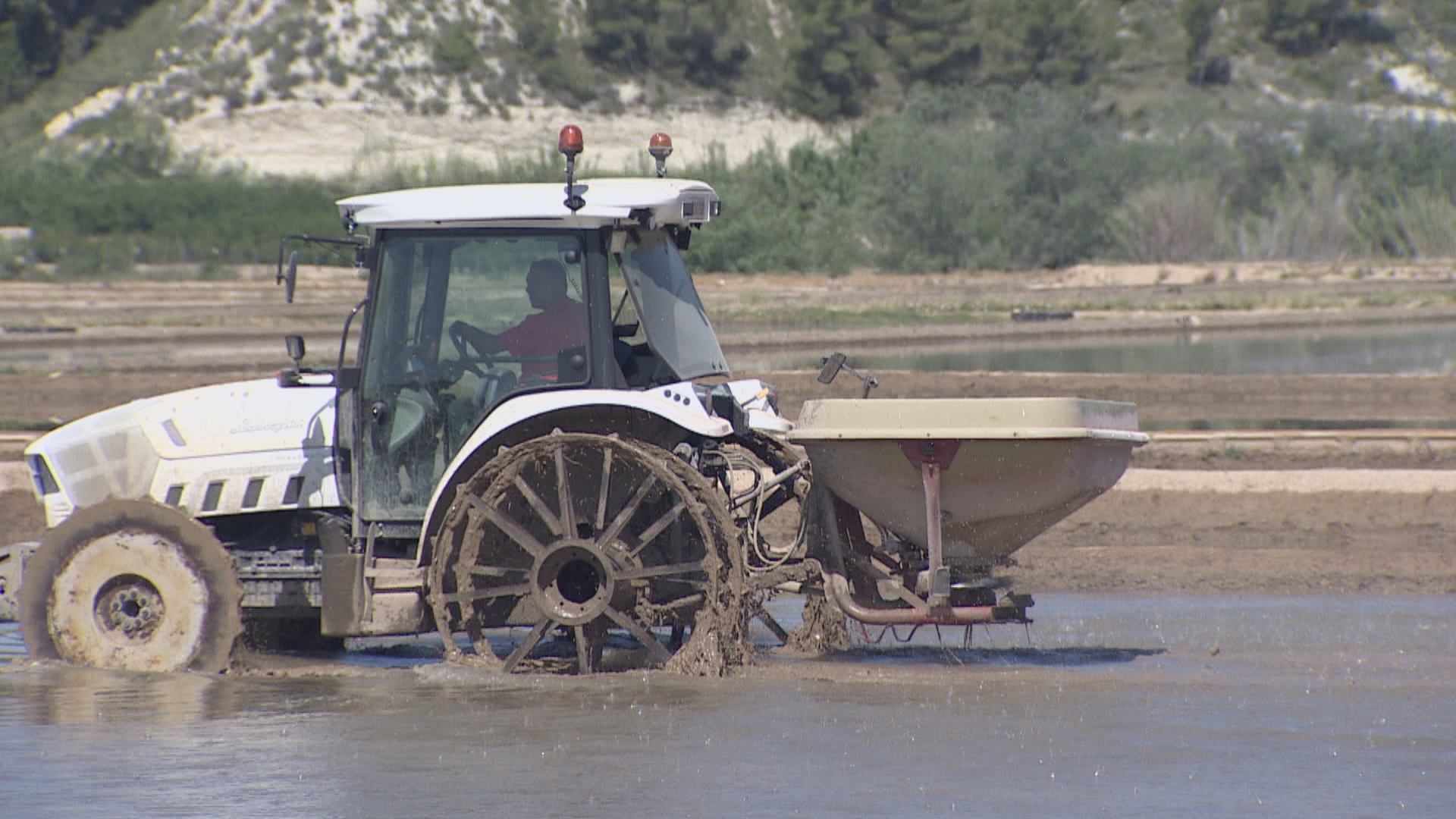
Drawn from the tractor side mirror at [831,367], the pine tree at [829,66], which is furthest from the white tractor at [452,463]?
the pine tree at [829,66]

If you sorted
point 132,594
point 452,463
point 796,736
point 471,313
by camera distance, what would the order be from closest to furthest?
point 796,736 → point 452,463 → point 471,313 → point 132,594

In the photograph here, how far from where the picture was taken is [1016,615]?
7.32m

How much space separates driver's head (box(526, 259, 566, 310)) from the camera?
7.41m

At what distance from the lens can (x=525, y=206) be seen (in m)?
7.33

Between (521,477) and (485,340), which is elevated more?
(485,340)

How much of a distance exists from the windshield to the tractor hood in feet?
4.58

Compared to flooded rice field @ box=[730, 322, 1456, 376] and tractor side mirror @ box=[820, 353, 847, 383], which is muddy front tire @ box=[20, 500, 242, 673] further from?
flooded rice field @ box=[730, 322, 1456, 376]

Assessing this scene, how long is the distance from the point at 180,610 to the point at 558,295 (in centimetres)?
208

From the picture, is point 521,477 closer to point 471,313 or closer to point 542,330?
point 542,330

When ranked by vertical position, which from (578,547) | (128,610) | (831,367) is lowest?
(128,610)

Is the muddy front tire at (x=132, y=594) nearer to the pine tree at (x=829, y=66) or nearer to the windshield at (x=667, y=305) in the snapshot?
the windshield at (x=667, y=305)

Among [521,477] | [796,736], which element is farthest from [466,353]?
[796,736]

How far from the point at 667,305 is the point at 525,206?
31.0 inches

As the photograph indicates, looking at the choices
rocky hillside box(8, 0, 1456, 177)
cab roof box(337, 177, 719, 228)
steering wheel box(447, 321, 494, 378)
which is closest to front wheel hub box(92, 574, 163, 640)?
steering wheel box(447, 321, 494, 378)
